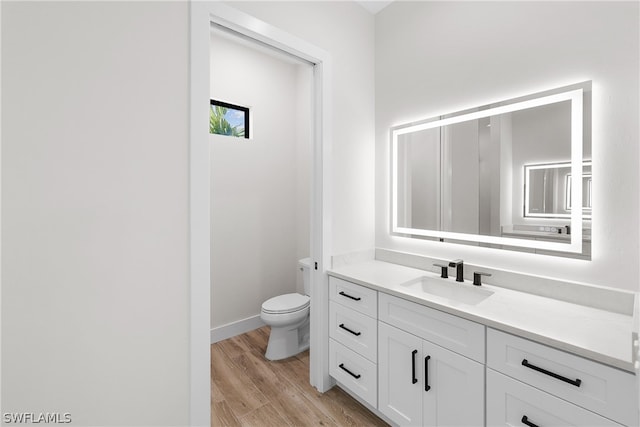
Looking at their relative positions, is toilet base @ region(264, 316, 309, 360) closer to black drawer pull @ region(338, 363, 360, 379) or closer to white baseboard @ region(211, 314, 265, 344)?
white baseboard @ region(211, 314, 265, 344)

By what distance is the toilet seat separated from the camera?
2.33 meters

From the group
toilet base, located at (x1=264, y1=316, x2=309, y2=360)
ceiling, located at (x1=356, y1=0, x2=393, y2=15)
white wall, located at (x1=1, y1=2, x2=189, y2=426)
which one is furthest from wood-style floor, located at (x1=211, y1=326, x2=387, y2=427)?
ceiling, located at (x1=356, y1=0, x2=393, y2=15)

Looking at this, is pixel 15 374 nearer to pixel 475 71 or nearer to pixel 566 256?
pixel 566 256

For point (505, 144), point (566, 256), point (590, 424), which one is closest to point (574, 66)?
point (505, 144)

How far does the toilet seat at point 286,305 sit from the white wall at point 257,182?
20.1 inches

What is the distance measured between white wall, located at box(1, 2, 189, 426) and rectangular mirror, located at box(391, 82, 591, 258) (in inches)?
59.2

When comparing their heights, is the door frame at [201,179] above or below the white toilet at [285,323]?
→ above

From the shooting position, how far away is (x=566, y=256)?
1410mm

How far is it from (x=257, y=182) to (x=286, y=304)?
4.08 ft

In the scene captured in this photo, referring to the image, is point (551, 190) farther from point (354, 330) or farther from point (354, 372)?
point (354, 372)

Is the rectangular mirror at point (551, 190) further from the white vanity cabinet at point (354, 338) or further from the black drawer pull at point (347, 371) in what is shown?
the black drawer pull at point (347, 371)

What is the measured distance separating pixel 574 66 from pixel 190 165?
74.0 inches

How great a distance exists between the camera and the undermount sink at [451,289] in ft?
5.16

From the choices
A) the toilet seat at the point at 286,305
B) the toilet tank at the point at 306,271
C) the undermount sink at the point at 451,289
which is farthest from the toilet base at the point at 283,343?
the undermount sink at the point at 451,289
